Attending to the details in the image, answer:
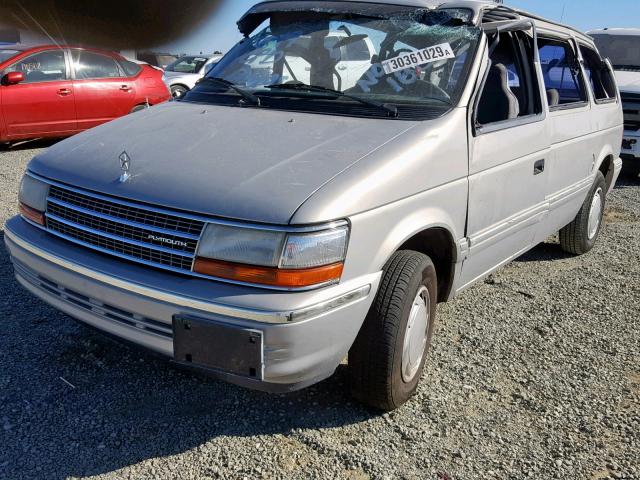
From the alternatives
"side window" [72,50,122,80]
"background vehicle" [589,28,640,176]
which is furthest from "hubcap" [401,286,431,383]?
"side window" [72,50,122,80]

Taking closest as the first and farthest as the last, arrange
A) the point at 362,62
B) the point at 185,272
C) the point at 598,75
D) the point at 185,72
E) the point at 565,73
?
1. the point at 185,272
2. the point at 362,62
3. the point at 565,73
4. the point at 598,75
5. the point at 185,72

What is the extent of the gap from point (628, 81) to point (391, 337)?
790cm

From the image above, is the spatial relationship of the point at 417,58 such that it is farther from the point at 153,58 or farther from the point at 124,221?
the point at 153,58

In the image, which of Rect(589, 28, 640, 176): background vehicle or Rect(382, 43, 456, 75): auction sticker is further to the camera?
Rect(589, 28, 640, 176): background vehicle

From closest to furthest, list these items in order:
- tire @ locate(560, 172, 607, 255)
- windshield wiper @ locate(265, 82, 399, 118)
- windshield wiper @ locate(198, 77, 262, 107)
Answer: windshield wiper @ locate(265, 82, 399, 118) → windshield wiper @ locate(198, 77, 262, 107) → tire @ locate(560, 172, 607, 255)

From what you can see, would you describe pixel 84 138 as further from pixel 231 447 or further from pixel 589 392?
pixel 589 392

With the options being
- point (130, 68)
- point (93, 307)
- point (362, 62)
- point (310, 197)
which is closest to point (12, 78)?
point (130, 68)

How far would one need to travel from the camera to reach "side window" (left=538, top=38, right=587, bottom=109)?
4.48 meters

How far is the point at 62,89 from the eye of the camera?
8797mm

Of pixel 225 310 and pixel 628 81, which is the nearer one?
pixel 225 310

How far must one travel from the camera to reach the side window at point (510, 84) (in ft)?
10.9

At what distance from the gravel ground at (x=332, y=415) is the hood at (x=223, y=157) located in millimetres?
984

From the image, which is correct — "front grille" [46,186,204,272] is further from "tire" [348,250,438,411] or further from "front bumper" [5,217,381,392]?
"tire" [348,250,438,411]

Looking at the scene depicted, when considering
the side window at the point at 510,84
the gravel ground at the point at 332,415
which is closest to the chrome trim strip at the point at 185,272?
the gravel ground at the point at 332,415
